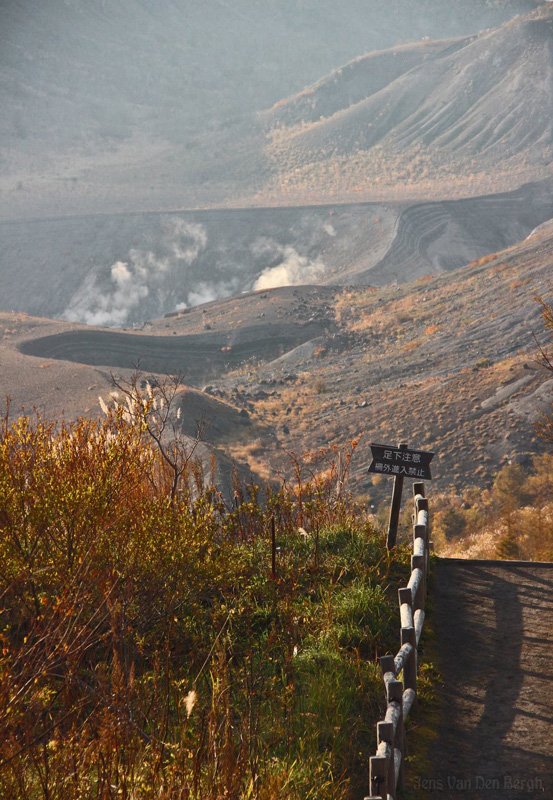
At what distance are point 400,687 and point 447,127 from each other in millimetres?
91671

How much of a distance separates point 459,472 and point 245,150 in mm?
87815

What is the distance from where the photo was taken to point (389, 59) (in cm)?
11550

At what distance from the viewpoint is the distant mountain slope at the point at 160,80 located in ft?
322

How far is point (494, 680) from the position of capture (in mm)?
6570

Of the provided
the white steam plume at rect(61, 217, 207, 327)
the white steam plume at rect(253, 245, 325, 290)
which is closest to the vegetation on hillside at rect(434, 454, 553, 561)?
the white steam plume at rect(253, 245, 325, 290)

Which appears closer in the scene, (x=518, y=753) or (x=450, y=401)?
(x=518, y=753)

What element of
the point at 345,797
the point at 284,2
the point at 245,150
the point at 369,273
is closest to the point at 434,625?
the point at 345,797

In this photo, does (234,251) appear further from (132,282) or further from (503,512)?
(503,512)

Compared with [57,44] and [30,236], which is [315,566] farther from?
[57,44]

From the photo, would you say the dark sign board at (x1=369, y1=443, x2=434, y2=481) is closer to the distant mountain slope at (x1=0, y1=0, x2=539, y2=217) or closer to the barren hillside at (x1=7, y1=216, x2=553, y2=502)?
the barren hillside at (x1=7, y1=216, x2=553, y2=502)

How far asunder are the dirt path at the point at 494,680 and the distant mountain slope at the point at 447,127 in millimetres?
70421

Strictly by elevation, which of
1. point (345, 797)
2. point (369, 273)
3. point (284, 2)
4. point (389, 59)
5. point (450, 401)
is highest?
point (284, 2)

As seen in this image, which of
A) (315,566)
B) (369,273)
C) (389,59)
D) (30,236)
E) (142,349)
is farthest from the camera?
(389,59)

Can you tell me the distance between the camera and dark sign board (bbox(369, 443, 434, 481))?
29.5 ft
